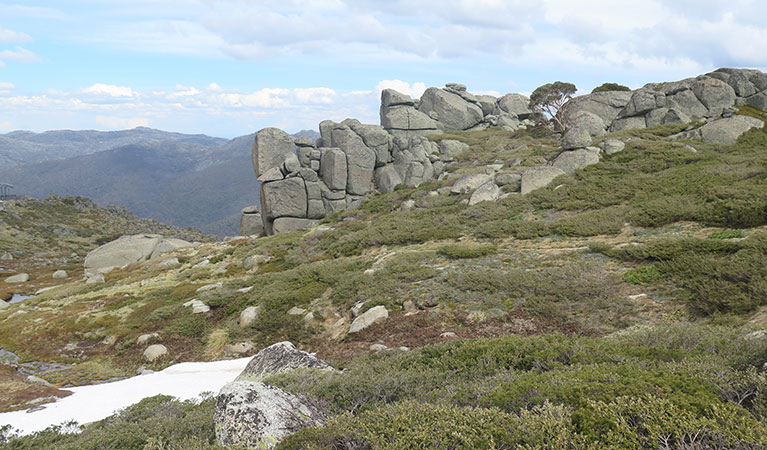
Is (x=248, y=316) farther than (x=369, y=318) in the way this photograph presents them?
Yes

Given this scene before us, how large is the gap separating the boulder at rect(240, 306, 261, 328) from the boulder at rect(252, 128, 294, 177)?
120 ft

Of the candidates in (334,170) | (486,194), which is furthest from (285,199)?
(486,194)

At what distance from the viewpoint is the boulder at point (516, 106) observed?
282ft

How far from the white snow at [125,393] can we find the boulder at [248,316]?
9.00ft

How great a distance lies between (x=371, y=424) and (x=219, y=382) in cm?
847

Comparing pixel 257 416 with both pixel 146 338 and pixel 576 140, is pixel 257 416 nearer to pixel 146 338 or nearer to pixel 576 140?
pixel 146 338

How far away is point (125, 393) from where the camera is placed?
1255cm

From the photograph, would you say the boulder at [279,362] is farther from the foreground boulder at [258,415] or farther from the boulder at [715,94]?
the boulder at [715,94]

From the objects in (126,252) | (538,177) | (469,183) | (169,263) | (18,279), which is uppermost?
(538,177)

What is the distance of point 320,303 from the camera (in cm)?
1833

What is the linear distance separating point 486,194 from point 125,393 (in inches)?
1000

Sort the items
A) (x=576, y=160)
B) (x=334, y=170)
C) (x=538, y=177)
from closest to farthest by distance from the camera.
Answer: (x=538, y=177) → (x=576, y=160) → (x=334, y=170)

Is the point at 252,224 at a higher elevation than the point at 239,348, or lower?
lower

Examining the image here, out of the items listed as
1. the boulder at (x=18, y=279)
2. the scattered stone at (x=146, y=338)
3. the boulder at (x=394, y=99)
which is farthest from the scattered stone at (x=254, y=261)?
the boulder at (x=394, y=99)
